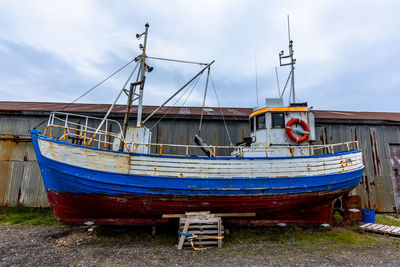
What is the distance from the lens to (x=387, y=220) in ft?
29.7

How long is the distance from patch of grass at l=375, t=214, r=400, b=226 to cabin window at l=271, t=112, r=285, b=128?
240 inches

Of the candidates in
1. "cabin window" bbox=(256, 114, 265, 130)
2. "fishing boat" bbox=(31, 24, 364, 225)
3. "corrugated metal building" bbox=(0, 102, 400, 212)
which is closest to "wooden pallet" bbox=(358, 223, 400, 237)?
"fishing boat" bbox=(31, 24, 364, 225)

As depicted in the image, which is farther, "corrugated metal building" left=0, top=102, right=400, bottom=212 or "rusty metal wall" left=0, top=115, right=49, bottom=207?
"corrugated metal building" left=0, top=102, right=400, bottom=212

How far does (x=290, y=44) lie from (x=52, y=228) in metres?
13.0

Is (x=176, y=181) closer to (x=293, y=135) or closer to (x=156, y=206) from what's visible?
(x=156, y=206)

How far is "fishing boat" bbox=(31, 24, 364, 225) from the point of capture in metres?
6.26

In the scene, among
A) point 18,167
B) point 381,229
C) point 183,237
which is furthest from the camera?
point 18,167

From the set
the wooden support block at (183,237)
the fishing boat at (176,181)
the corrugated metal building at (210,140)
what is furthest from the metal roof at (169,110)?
the wooden support block at (183,237)

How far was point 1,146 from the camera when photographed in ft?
33.1

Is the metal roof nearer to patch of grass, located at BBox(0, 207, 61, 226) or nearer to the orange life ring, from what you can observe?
the orange life ring

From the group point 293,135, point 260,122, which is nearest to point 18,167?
point 260,122

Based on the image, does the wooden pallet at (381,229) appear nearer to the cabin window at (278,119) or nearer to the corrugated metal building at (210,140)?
the corrugated metal building at (210,140)

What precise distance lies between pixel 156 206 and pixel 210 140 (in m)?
4.86

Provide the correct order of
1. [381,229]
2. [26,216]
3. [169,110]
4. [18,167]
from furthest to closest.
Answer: [169,110]
[18,167]
[26,216]
[381,229]
